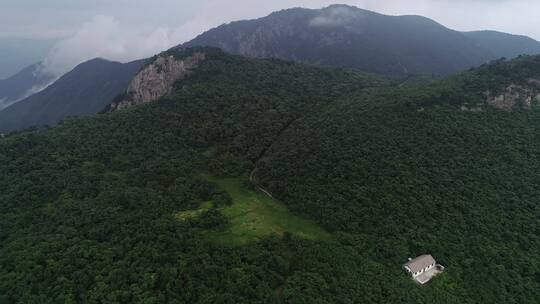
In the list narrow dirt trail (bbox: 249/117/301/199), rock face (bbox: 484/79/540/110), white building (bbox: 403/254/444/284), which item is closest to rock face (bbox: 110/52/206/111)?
narrow dirt trail (bbox: 249/117/301/199)

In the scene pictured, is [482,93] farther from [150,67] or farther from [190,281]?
[150,67]

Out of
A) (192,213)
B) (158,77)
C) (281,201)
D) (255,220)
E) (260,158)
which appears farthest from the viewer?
(158,77)

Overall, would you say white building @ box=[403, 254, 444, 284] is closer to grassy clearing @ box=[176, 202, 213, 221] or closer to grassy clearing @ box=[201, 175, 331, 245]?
grassy clearing @ box=[201, 175, 331, 245]

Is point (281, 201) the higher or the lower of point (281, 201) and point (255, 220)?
the higher

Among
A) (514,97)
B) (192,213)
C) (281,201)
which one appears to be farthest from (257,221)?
(514,97)

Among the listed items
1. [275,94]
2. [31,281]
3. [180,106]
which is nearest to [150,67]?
[180,106]

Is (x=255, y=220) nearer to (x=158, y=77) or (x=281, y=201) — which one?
(x=281, y=201)
